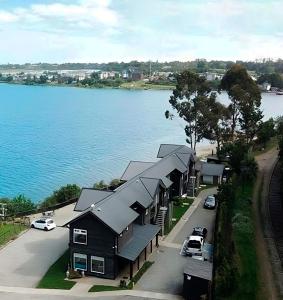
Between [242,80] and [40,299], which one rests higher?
[242,80]

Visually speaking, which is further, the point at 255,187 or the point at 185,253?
the point at 255,187

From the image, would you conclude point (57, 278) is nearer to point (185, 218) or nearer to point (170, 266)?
point (170, 266)

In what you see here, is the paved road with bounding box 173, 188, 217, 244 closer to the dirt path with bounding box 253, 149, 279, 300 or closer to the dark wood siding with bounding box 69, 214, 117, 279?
the dirt path with bounding box 253, 149, 279, 300

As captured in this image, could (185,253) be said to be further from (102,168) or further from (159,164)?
(102,168)

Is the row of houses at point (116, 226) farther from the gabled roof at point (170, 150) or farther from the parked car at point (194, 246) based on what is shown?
the gabled roof at point (170, 150)

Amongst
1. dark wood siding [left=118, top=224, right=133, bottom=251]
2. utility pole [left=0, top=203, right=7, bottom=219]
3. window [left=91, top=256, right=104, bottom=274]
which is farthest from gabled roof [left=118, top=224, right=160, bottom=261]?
utility pole [left=0, top=203, right=7, bottom=219]

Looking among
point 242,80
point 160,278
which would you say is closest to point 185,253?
point 160,278

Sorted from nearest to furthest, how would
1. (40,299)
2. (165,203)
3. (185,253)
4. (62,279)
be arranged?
(40,299), (62,279), (185,253), (165,203)
